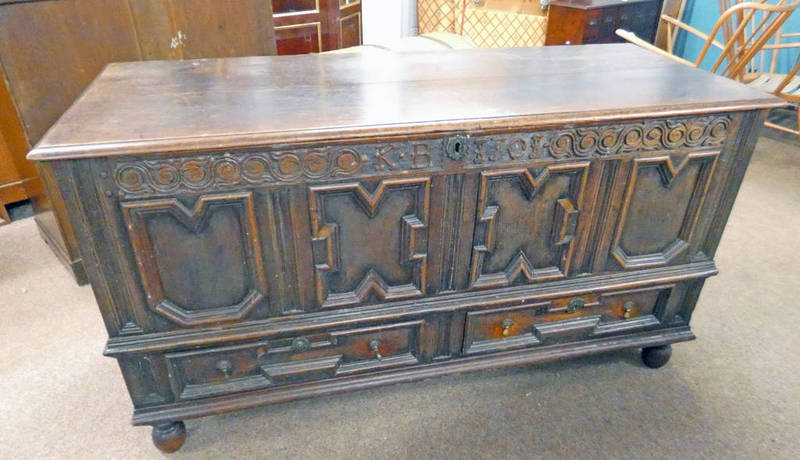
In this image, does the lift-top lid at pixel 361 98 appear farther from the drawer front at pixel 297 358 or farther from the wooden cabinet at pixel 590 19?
the wooden cabinet at pixel 590 19

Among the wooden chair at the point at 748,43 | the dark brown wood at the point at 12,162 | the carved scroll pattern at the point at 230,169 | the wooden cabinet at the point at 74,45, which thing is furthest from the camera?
the wooden chair at the point at 748,43

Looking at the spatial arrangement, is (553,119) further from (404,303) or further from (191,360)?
(191,360)

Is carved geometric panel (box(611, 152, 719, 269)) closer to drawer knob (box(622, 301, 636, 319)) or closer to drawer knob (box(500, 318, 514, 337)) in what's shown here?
drawer knob (box(622, 301, 636, 319))

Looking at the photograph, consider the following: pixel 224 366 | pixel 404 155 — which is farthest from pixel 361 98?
pixel 224 366

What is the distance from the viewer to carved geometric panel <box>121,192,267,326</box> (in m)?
1.02

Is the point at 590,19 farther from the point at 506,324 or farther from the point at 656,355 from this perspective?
the point at 506,324

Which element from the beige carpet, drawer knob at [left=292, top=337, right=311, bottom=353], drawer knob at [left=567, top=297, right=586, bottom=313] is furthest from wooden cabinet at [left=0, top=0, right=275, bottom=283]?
drawer knob at [left=567, top=297, right=586, bottom=313]

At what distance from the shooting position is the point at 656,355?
156 centimetres

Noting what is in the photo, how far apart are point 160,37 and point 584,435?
178 cm

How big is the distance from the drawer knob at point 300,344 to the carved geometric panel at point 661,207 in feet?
2.55

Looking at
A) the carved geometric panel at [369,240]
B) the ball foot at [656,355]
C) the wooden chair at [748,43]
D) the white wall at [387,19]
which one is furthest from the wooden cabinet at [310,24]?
the ball foot at [656,355]

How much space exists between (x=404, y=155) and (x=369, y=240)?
0.21 meters

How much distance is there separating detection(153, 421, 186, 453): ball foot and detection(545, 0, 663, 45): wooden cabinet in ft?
9.67

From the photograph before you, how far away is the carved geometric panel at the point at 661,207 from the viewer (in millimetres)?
1229
